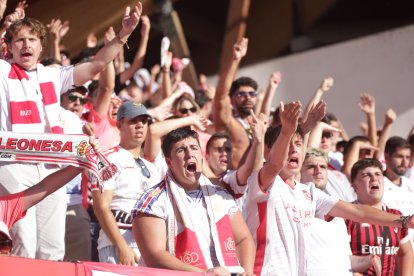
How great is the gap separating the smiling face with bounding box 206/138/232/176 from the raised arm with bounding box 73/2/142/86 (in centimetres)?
158

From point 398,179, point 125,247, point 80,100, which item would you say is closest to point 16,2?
point 80,100

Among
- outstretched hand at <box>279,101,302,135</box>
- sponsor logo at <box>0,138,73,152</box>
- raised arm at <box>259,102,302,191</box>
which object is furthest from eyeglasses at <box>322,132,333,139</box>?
sponsor logo at <box>0,138,73,152</box>

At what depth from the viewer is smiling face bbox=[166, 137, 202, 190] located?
6.09m

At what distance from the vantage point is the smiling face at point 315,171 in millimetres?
7863

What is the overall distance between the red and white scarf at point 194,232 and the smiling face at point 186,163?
0.07 meters

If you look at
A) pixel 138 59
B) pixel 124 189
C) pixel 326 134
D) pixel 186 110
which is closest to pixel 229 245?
pixel 124 189

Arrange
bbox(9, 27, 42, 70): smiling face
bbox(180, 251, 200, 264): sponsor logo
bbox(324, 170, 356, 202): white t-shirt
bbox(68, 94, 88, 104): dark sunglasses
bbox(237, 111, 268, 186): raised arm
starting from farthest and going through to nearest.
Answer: bbox(324, 170, 356, 202): white t-shirt, bbox(68, 94, 88, 104): dark sunglasses, bbox(237, 111, 268, 186): raised arm, bbox(9, 27, 42, 70): smiling face, bbox(180, 251, 200, 264): sponsor logo

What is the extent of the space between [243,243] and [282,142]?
75cm

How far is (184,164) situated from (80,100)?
2320 mm

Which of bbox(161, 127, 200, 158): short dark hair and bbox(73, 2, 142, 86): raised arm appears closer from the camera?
bbox(161, 127, 200, 158): short dark hair

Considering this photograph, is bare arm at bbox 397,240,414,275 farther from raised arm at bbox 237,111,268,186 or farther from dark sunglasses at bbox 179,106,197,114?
dark sunglasses at bbox 179,106,197,114

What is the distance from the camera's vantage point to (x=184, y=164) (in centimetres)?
609

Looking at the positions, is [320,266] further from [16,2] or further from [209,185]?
[16,2]

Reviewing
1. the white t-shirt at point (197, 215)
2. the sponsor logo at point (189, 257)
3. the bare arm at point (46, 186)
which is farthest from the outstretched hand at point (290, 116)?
the bare arm at point (46, 186)
